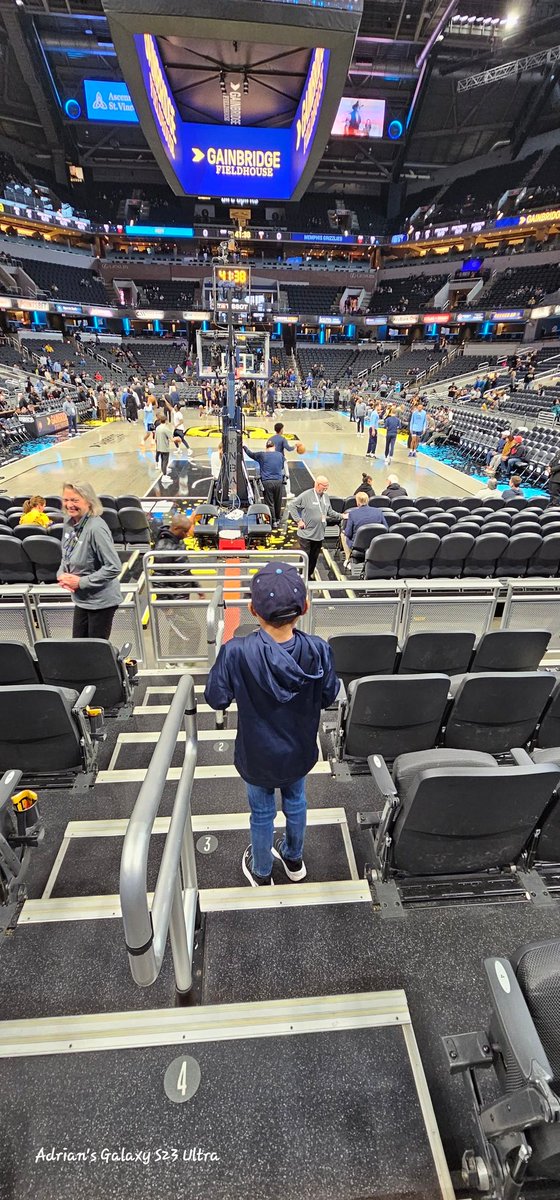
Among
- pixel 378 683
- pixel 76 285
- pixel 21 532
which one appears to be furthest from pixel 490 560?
pixel 76 285

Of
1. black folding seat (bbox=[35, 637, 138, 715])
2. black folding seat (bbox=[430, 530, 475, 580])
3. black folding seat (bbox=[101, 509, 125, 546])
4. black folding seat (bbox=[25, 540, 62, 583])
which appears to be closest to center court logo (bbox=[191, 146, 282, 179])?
black folding seat (bbox=[101, 509, 125, 546])

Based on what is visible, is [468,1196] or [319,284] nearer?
[468,1196]

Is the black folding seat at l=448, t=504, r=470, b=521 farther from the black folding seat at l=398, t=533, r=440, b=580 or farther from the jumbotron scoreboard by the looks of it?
A: the jumbotron scoreboard

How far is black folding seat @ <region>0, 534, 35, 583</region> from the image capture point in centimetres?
671

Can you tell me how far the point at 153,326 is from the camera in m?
47.1

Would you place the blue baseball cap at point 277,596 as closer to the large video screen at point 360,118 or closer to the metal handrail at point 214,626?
the metal handrail at point 214,626

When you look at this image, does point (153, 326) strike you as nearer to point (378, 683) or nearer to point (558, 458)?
point (558, 458)

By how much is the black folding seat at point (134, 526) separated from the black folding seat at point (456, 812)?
7.46 m

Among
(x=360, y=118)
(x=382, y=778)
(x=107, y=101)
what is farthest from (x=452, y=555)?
(x=107, y=101)

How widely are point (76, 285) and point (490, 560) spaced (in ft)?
159

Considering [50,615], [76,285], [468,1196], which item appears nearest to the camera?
[468,1196]

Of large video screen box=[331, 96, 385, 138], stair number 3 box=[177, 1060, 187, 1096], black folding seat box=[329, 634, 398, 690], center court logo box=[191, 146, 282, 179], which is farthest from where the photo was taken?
large video screen box=[331, 96, 385, 138]

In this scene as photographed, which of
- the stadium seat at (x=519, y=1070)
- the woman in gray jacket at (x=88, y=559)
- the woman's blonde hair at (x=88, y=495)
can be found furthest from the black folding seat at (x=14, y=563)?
the stadium seat at (x=519, y=1070)

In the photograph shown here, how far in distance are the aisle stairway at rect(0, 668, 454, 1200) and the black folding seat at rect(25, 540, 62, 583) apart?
16.3 feet
